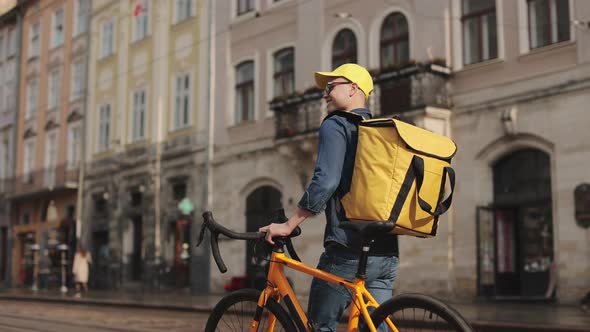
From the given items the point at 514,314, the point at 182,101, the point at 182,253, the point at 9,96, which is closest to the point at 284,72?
the point at 182,101

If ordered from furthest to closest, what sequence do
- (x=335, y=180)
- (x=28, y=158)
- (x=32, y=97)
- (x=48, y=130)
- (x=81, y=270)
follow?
1. (x=32, y=97)
2. (x=28, y=158)
3. (x=48, y=130)
4. (x=81, y=270)
5. (x=335, y=180)

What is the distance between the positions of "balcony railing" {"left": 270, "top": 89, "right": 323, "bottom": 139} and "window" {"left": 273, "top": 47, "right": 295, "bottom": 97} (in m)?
1.27

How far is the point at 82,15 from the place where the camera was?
36.2 metres

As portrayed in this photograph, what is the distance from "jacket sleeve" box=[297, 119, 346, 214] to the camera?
3.94m

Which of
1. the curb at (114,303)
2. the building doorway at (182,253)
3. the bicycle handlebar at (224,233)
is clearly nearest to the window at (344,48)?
the building doorway at (182,253)

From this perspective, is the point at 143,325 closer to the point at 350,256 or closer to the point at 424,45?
the point at 350,256

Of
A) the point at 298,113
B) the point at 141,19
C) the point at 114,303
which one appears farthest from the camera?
the point at 141,19

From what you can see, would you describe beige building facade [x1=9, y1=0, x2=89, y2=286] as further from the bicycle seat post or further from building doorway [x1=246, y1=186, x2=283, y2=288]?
the bicycle seat post

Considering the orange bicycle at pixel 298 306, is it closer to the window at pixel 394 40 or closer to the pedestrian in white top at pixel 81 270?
the window at pixel 394 40

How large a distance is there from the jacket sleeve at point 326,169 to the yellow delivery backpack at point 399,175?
10cm

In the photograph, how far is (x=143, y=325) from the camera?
12375mm

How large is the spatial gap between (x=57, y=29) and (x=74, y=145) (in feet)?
20.0

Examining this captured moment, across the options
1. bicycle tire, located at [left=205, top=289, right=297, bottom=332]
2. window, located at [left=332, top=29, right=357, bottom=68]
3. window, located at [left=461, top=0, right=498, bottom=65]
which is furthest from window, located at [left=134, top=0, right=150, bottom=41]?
bicycle tire, located at [left=205, top=289, right=297, bottom=332]

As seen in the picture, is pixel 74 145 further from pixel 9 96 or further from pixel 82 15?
pixel 9 96
